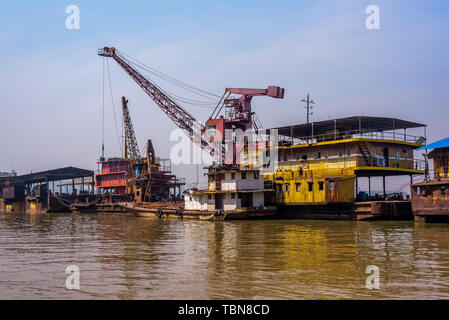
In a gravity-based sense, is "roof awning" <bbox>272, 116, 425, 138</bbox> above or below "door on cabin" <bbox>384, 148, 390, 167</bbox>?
above

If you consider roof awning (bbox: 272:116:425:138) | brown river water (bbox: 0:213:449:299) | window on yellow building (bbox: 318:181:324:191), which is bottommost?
brown river water (bbox: 0:213:449:299)

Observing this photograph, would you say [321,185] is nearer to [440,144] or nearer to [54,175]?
[440,144]

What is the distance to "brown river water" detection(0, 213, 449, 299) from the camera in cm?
1059

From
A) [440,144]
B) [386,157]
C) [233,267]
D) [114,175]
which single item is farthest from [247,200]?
[114,175]

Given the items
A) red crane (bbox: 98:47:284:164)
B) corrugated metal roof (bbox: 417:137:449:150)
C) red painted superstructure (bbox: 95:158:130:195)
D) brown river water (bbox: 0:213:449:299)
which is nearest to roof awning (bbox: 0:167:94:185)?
red painted superstructure (bbox: 95:158:130:195)

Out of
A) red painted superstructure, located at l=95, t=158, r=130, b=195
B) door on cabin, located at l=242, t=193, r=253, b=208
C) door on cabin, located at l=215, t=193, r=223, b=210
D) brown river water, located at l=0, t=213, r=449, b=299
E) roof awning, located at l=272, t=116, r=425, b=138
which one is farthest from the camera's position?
red painted superstructure, located at l=95, t=158, r=130, b=195

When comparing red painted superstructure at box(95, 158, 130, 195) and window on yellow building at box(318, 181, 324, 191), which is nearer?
window on yellow building at box(318, 181, 324, 191)

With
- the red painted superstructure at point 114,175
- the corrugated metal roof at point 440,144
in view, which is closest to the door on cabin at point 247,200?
the corrugated metal roof at point 440,144

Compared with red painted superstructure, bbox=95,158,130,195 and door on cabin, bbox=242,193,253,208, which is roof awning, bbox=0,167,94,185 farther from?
door on cabin, bbox=242,193,253,208

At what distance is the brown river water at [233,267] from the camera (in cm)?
1059

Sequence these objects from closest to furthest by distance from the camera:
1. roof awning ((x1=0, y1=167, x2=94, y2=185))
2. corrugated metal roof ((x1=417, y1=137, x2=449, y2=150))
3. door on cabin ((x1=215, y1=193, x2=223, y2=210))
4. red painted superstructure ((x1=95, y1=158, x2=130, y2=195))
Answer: corrugated metal roof ((x1=417, y1=137, x2=449, y2=150)) → door on cabin ((x1=215, y1=193, x2=223, y2=210)) → red painted superstructure ((x1=95, y1=158, x2=130, y2=195)) → roof awning ((x1=0, y1=167, x2=94, y2=185))

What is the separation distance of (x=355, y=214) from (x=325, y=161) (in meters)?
6.27
